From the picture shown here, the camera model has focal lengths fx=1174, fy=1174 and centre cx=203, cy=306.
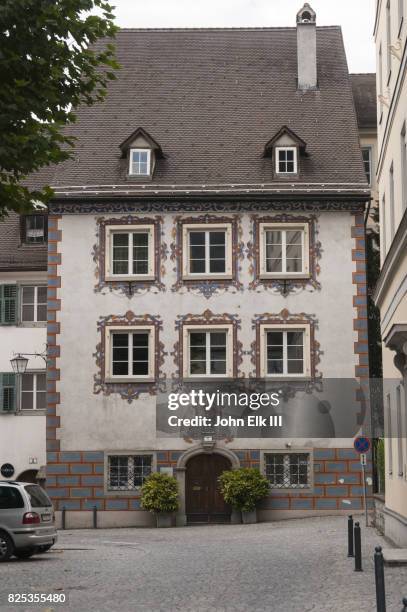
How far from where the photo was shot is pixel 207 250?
36844mm

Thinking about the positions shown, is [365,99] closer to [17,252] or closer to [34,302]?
[17,252]

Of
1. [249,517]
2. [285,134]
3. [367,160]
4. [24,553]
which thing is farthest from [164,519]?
[367,160]

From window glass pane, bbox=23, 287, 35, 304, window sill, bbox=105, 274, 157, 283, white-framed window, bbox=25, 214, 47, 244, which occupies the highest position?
white-framed window, bbox=25, 214, 47, 244

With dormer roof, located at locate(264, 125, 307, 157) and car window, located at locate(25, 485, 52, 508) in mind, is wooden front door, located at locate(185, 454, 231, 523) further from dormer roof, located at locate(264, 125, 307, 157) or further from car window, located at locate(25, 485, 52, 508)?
car window, located at locate(25, 485, 52, 508)

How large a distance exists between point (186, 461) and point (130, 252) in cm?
673

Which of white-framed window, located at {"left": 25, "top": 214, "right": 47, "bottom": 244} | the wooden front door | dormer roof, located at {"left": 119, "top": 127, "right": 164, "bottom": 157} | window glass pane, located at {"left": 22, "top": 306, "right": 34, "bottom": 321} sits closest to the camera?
the wooden front door

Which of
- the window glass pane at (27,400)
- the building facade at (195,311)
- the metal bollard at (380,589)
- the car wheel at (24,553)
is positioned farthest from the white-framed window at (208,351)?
the metal bollard at (380,589)

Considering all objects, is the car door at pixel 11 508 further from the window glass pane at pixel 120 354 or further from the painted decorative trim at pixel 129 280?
the painted decorative trim at pixel 129 280

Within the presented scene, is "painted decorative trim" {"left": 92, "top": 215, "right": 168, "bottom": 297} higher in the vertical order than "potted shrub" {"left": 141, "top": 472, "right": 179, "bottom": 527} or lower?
higher

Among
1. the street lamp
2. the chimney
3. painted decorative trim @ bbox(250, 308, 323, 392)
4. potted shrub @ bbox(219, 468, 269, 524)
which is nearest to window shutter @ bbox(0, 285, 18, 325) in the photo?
the street lamp

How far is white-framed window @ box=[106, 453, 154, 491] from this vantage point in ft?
118

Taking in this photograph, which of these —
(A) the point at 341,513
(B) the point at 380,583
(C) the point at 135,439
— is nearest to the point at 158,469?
(C) the point at 135,439

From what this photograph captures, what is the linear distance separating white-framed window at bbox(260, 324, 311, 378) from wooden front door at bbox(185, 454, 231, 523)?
309 cm

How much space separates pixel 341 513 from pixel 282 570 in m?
16.5
